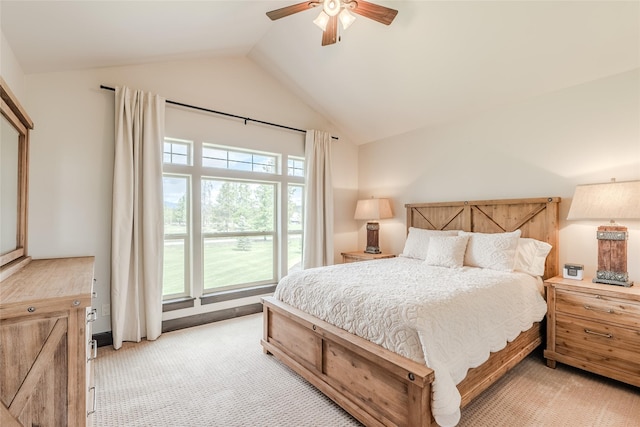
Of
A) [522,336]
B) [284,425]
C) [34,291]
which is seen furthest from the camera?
[522,336]

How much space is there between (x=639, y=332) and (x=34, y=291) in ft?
12.4

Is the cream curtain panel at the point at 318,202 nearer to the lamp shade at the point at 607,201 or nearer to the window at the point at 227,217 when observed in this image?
the window at the point at 227,217

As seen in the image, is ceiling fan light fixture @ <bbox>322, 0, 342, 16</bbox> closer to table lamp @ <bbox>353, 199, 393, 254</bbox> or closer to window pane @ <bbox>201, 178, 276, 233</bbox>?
window pane @ <bbox>201, 178, 276, 233</bbox>

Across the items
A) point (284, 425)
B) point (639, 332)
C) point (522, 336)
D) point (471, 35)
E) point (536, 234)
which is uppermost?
point (471, 35)

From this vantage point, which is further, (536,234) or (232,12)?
(536,234)

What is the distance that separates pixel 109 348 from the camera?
9.63 feet

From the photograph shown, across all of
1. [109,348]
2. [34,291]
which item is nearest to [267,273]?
[109,348]

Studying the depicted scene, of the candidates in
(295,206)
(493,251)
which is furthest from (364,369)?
(295,206)

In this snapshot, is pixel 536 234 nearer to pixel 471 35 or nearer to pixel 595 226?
pixel 595 226

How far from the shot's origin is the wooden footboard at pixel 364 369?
5.21 ft

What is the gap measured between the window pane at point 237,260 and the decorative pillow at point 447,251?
7.11 ft

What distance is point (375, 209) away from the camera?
4.37 meters

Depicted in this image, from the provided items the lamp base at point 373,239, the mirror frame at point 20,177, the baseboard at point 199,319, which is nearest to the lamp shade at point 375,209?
the lamp base at point 373,239

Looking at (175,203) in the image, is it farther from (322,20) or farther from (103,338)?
(322,20)
